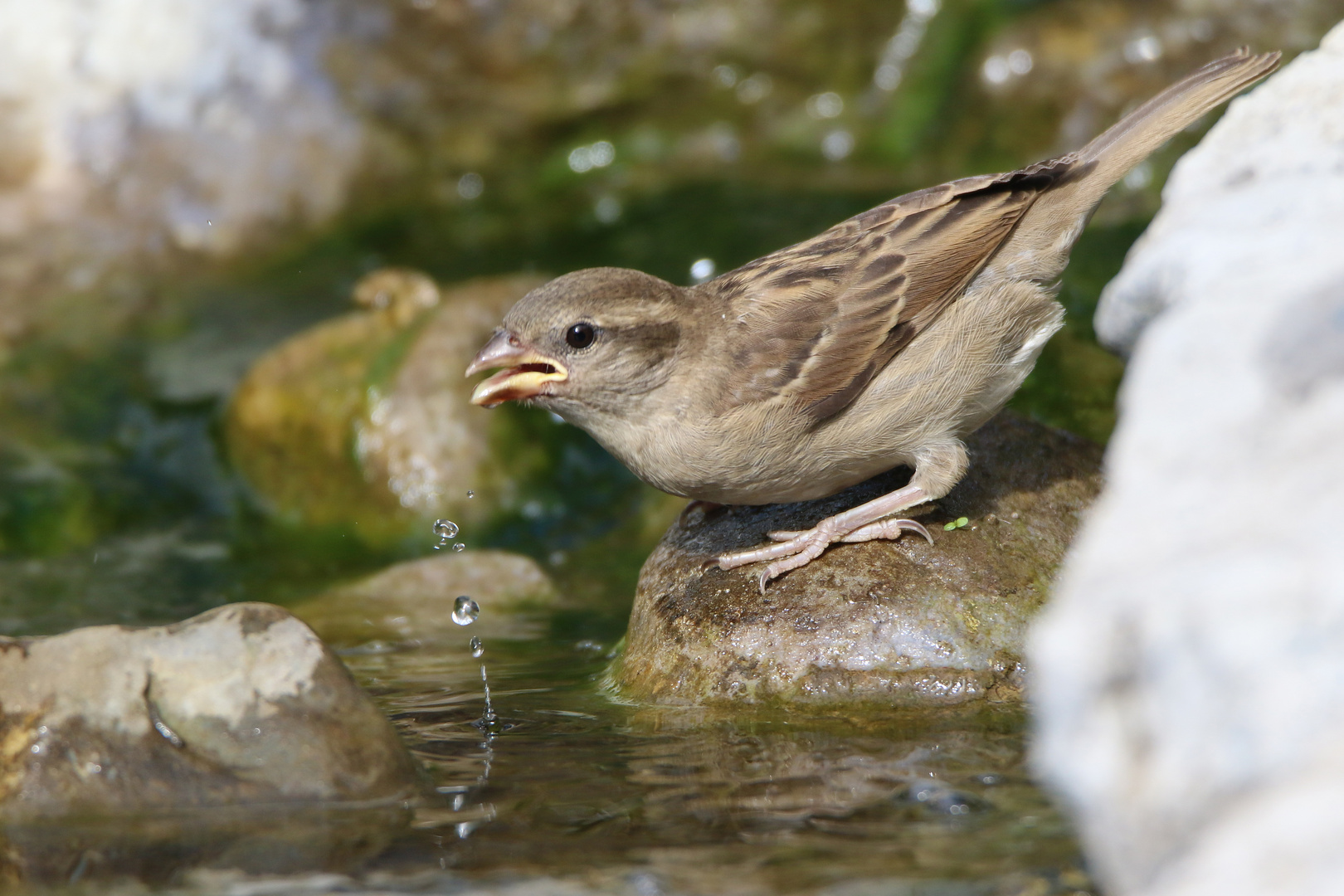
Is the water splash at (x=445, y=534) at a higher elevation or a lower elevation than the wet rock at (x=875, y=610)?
higher

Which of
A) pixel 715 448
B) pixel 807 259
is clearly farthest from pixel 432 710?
pixel 807 259

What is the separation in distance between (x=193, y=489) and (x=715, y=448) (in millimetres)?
4274

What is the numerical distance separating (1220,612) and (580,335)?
9.82ft

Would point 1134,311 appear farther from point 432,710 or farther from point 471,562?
point 471,562

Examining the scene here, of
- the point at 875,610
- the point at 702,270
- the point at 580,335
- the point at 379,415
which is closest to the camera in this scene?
the point at 875,610

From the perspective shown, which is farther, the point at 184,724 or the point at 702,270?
the point at 702,270

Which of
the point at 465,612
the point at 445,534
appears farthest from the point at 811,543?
the point at 445,534

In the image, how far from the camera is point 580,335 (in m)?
4.65

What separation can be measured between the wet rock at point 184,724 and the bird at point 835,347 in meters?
1.37

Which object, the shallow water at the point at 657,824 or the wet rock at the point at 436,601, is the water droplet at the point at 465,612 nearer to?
the wet rock at the point at 436,601

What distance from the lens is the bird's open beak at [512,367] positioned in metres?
4.65

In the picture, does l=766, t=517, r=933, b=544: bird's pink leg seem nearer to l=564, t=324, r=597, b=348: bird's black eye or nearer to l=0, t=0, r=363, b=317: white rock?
l=564, t=324, r=597, b=348: bird's black eye

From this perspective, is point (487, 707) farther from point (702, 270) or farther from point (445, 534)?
point (702, 270)

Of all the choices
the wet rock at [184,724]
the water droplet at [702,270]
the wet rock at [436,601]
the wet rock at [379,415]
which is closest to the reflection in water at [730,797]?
the wet rock at [184,724]
